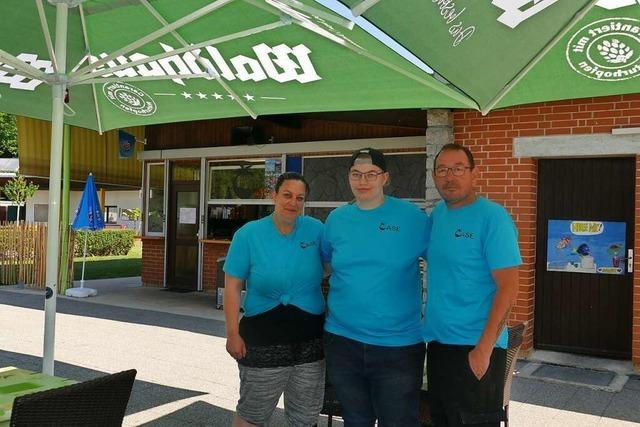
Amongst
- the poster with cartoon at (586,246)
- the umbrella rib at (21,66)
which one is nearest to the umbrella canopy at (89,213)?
the umbrella rib at (21,66)

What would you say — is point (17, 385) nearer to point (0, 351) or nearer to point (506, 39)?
point (506, 39)

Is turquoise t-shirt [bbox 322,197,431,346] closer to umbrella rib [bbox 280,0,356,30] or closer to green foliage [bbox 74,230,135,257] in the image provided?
umbrella rib [bbox 280,0,356,30]

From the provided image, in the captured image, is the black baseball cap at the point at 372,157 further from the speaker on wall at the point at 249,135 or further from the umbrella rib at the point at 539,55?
the speaker on wall at the point at 249,135

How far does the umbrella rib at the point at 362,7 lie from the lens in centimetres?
256

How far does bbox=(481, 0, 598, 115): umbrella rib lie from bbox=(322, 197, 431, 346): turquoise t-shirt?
1261 mm

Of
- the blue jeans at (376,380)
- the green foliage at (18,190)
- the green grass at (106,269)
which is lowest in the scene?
the green grass at (106,269)

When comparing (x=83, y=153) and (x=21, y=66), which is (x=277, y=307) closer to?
(x=21, y=66)

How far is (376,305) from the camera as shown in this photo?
8.93ft

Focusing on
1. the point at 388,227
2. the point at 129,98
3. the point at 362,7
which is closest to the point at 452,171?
the point at 388,227

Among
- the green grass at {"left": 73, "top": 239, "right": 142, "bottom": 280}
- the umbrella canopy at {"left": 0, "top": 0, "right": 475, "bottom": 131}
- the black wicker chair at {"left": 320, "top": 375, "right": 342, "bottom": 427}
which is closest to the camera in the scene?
the black wicker chair at {"left": 320, "top": 375, "right": 342, "bottom": 427}

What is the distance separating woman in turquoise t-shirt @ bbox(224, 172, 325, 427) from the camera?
117 inches

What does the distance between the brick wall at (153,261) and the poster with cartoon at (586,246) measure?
798cm

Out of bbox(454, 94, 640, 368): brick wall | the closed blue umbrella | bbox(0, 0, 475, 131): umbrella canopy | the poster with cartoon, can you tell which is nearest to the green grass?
the closed blue umbrella

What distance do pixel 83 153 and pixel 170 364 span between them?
9022 mm
